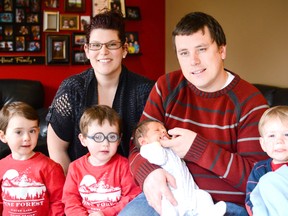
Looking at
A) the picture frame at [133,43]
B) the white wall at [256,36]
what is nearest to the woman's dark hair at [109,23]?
the white wall at [256,36]

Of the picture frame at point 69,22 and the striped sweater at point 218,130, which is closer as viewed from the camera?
the striped sweater at point 218,130

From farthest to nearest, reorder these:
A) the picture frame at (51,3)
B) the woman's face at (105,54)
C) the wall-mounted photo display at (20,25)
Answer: the picture frame at (51,3) → the wall-mounted photo display at (20,25) → the woman's face at (105,54)

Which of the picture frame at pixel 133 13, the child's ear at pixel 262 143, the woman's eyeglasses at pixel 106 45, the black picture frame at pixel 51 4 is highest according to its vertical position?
the black picture frame at pixel 51 4

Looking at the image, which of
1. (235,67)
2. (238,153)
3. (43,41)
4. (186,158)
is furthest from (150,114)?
(43,41)

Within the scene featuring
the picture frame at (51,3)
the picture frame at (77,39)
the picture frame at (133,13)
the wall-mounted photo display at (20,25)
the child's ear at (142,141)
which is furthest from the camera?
the picture frame at (133,13)

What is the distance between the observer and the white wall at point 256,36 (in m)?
Answer: 3.65

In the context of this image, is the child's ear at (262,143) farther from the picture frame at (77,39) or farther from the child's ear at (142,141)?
the picture frame at (77,39)

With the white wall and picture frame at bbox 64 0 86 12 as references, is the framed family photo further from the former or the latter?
the white wall

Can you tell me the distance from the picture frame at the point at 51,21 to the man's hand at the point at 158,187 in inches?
132

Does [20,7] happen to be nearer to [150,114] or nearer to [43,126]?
[43,126]

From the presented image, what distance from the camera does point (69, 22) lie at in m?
4.69

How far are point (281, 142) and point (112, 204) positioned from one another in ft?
2.69

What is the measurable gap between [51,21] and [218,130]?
3.42 metres

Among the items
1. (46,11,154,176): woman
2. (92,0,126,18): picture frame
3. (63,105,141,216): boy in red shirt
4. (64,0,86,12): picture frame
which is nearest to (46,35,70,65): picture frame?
(64,0,86,12): picture frame
